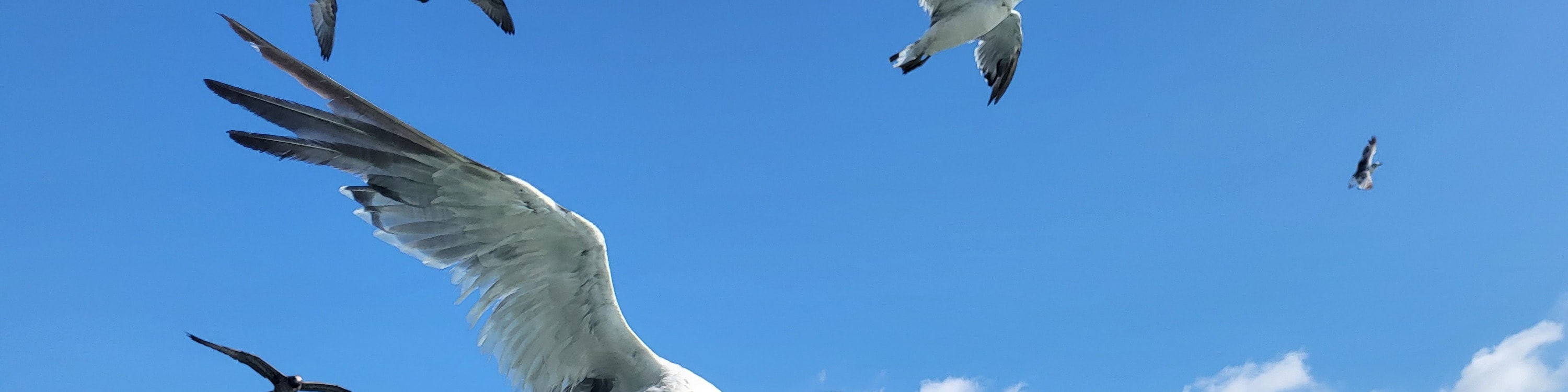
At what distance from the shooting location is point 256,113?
247 inches

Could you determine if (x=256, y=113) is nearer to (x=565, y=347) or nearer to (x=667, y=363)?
(x=565, y=347)

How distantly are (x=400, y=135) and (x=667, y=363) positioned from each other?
8.61 ft

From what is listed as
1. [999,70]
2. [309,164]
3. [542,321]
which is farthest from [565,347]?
[999,70]

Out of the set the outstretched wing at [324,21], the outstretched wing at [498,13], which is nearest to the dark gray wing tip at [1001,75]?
the outstretched wing at [498,13]

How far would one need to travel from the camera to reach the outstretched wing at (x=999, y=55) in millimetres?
18281

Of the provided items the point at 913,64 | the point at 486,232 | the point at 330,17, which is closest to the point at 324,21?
the point at 330,17

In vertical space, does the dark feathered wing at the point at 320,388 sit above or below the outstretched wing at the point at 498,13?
below

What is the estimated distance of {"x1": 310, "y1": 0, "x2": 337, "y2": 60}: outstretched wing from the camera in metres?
21.1

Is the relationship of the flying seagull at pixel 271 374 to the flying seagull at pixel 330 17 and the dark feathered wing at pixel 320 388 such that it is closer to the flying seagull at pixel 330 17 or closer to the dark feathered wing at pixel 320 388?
the dark feathered wing at pixel 320 388

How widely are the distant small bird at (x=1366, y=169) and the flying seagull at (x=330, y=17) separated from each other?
1800 centimetres

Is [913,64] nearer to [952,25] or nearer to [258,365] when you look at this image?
[952,25]

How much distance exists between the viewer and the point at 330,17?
2166 cm

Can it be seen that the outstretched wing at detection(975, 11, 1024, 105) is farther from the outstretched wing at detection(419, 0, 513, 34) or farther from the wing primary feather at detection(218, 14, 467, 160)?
the wing primary feather at detection(218, 14, 467, 160)

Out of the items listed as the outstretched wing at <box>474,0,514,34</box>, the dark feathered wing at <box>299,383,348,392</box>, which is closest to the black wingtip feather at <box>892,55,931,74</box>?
the outstretched wing at <box>474,0,514,34</box>
